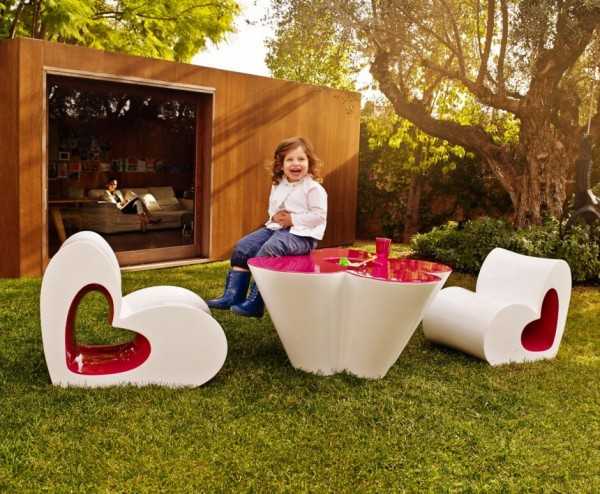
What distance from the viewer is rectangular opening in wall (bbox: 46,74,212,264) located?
7.96m

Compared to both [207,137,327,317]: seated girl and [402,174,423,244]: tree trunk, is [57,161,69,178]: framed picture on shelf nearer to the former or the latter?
[207,137,327,317]: seated girl

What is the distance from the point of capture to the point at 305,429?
3.68 m

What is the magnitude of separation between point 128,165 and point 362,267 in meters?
4.87

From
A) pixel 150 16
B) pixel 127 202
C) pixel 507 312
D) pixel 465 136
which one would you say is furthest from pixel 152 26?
pixel 507 312

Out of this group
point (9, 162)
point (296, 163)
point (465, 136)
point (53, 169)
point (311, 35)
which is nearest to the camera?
point (296, 163)

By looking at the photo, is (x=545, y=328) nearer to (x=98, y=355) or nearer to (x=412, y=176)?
(x=98, y=355)

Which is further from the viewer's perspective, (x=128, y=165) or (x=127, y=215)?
(x=127, y=215)

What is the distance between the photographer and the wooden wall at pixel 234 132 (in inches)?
295

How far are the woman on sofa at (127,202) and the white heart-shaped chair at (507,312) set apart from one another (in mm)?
4650

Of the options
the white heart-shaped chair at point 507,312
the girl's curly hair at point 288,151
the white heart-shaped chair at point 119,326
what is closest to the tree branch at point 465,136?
the white heart-shaped chair at point 507,312

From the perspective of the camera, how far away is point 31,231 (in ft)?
25.1

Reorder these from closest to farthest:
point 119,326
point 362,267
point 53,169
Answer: point 119,326, point 362,267, point 53,169

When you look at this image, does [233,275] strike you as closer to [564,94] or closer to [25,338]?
[25,338]

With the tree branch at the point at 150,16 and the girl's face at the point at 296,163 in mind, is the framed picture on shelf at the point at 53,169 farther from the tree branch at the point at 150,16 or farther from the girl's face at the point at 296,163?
the tree branch at the point at 150,16
